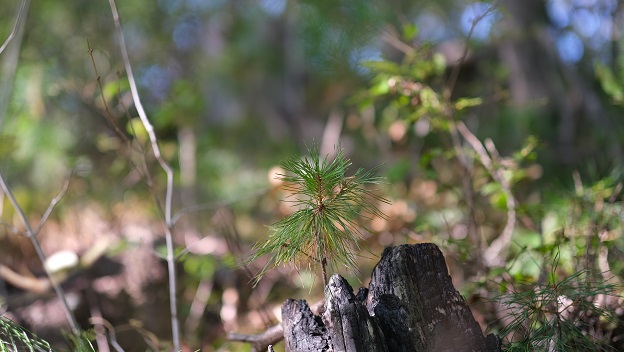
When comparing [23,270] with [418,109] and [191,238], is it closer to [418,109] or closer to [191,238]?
[191,238]

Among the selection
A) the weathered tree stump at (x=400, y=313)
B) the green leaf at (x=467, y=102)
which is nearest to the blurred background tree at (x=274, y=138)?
the green leaf at (x=467, y=102)

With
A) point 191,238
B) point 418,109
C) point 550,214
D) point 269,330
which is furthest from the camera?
point 191,238

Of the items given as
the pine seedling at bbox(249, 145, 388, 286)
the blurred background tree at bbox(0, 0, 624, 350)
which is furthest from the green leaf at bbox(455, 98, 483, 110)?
the pine seedling at bbox(249, 145, 388, 286)

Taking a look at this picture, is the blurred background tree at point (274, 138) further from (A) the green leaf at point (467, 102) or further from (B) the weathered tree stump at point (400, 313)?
(B) the weathered tree stump at point (400, 313)

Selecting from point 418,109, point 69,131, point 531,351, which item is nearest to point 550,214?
point 418,109

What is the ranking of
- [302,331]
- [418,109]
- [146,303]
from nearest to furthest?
1. [302,331]
2. [418,109]
3. [146,303]

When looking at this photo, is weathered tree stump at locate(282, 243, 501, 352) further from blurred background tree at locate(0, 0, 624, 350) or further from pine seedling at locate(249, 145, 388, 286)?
blurred background tree at locate(0, 0, 624, 350)
